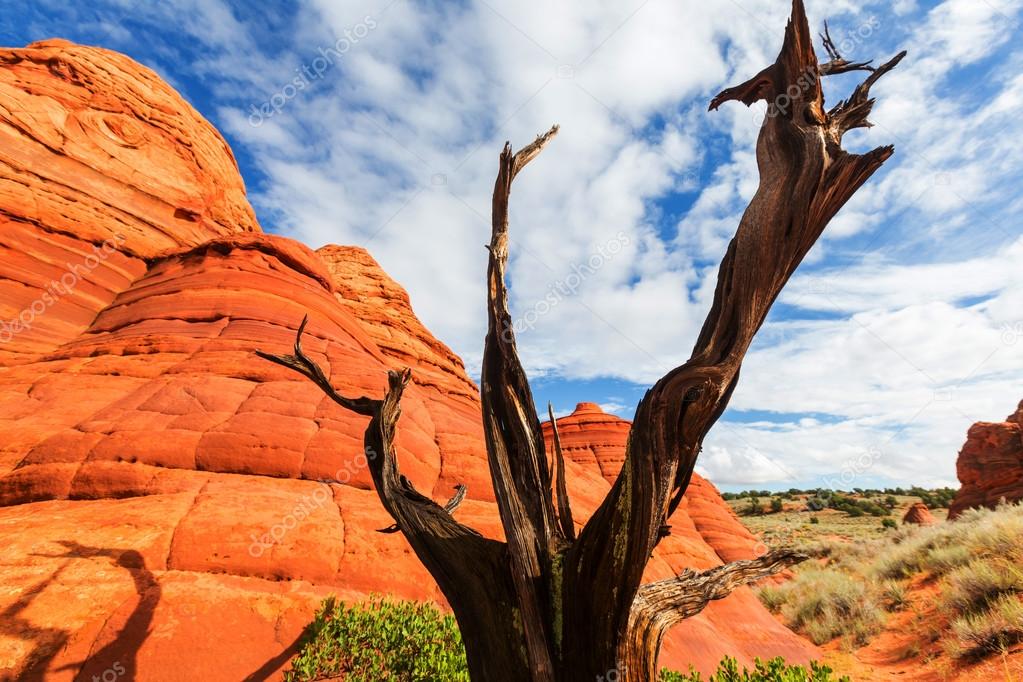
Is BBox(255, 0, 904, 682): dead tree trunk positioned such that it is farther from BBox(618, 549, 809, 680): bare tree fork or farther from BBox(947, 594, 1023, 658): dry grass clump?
BBox(947, 594, 1023, 658): dry grass clump

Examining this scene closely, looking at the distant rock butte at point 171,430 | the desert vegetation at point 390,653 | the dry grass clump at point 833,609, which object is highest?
the distant rock butte at point 171,430

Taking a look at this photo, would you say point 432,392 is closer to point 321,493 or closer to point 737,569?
point 321,493

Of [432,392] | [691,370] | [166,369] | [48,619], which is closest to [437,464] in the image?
[432,392]

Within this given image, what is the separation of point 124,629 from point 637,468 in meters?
7.55

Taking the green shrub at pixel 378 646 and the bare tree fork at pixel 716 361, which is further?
the green shrub at pixel 378 646

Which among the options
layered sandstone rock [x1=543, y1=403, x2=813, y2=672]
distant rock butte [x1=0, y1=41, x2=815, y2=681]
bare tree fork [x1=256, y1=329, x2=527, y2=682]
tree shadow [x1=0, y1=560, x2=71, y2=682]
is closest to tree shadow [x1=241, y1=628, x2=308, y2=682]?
distant rock butte [x1=0, y1=41, x2=815, y2=681]

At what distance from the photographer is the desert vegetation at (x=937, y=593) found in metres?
9.88

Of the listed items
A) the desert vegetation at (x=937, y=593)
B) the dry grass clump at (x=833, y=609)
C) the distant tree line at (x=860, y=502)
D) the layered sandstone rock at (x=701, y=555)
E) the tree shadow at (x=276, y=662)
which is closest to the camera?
the tree shadow at (x=276, y=662)

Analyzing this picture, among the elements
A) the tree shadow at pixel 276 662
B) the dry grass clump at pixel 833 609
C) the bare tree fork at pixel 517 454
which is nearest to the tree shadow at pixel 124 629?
the tree shadow at pixel 276 662

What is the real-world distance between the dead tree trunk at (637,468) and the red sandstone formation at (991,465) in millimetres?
46531

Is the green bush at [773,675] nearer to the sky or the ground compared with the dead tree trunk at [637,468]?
nearer to the ground

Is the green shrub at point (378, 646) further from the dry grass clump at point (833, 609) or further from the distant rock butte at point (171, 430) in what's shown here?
the dry grass clump at point (833, 609)

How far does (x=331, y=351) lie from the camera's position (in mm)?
16453

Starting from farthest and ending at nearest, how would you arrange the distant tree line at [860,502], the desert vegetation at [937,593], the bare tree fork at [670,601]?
the distant tree line at [860,502] < the desert vegetation at [937,593] < the bare tree fork at [670,601]
